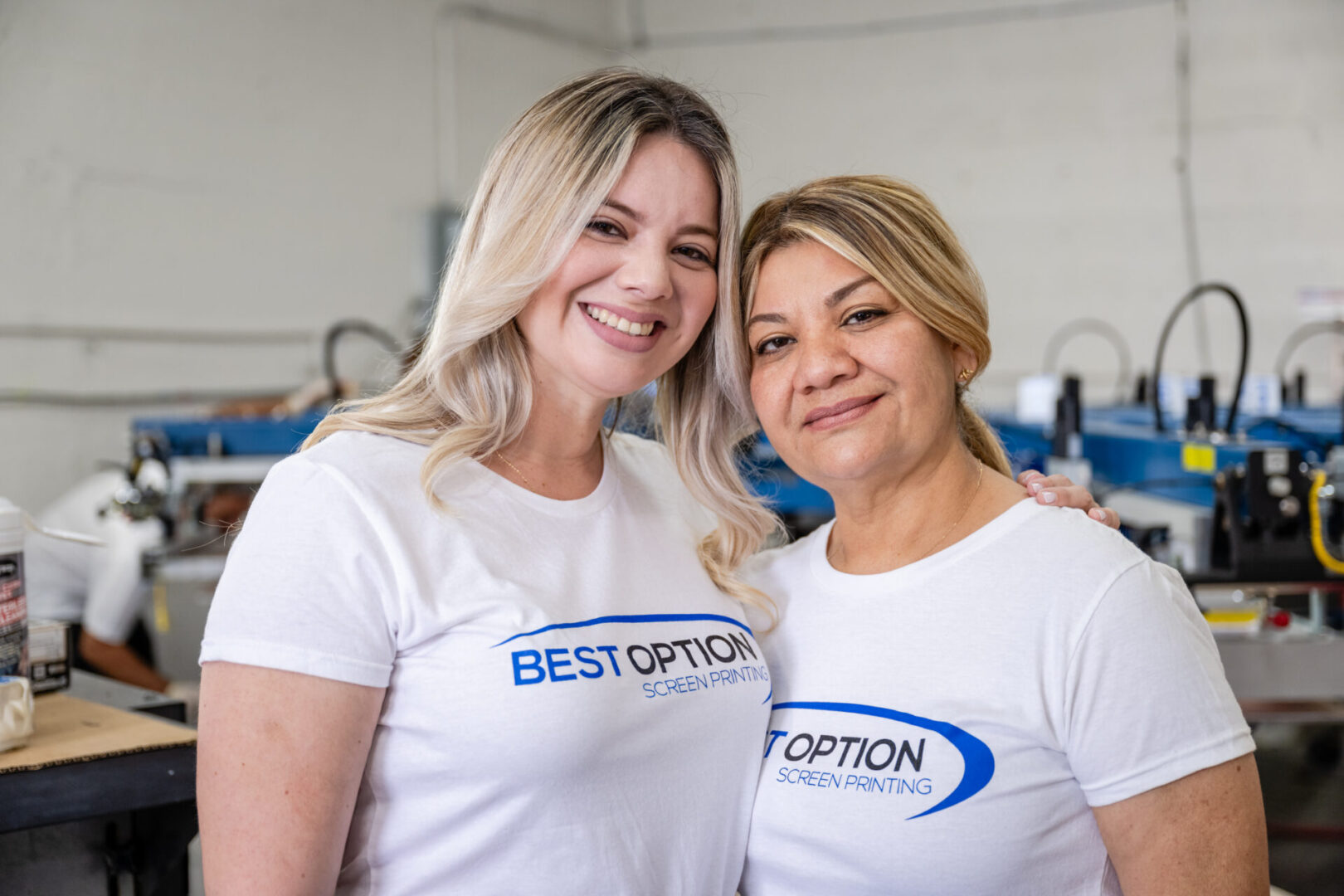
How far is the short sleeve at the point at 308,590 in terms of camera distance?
0.96m

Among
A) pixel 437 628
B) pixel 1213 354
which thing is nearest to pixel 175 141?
pixel 437 628

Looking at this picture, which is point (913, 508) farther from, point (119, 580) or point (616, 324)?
point (119, 580)

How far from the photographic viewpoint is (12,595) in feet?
4.31

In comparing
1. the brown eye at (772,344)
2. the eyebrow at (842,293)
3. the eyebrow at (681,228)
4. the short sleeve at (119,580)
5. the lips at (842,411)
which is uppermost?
the eyebrow at (681,228)

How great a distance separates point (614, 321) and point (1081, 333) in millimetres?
6860

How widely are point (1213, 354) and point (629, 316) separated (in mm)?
7106

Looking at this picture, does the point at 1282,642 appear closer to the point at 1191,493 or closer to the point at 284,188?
the point at 1191,493

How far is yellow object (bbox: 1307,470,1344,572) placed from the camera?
6.84 feet

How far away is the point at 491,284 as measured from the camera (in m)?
1.23

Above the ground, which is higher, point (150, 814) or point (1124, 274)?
point (1124, 274)

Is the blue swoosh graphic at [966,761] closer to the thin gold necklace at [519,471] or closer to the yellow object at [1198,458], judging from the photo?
the thin gold necklace at [519,471]

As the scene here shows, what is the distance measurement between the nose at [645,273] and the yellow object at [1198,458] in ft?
4.81

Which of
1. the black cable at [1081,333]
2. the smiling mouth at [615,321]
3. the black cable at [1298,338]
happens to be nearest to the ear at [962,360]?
the smiling mouth at [615,321]

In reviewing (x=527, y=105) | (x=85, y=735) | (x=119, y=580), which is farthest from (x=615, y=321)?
(x=527, y=105)
